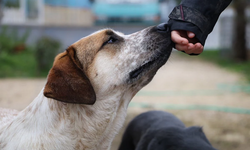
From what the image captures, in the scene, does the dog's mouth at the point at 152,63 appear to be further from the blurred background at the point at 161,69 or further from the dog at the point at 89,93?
the blurred background at the point at 161,69

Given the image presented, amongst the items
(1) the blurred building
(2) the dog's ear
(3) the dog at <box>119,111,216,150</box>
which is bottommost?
(1) the blurred building

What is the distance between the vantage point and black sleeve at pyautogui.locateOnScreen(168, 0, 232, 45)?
2.41m

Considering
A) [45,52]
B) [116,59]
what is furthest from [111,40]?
[45,52]

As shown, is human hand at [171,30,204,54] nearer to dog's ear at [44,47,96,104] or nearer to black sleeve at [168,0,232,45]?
black sleeve at [168,0,232,45]

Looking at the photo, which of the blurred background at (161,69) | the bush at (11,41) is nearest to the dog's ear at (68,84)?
the blurred background at (161,69)

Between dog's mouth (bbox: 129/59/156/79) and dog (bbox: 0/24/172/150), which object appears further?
dog's mouth (bbox: 129/59/156/79)

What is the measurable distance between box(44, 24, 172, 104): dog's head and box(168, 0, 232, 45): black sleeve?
0.44 ft

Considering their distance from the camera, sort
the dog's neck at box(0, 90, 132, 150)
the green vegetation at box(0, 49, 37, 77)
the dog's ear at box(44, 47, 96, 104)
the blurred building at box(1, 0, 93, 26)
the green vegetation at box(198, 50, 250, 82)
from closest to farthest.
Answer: the dog's ear at box(44, 47, 96, 104) < the dog's neck at box(0, 90, 132, 150) < the green vegetation at box(0, 49, 37, 77) < the green vegetation at box(198, 50, 250, 82) < the blurred building at box(1, 0, 93, 26)

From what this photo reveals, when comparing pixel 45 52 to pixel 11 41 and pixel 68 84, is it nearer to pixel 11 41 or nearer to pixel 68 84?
pixel 11 41

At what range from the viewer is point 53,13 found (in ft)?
59.0

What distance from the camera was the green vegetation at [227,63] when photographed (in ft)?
37.4

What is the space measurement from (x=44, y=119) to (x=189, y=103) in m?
5.12

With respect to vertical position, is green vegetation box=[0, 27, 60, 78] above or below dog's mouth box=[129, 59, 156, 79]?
below

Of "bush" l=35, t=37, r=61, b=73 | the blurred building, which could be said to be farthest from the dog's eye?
the blurred building
